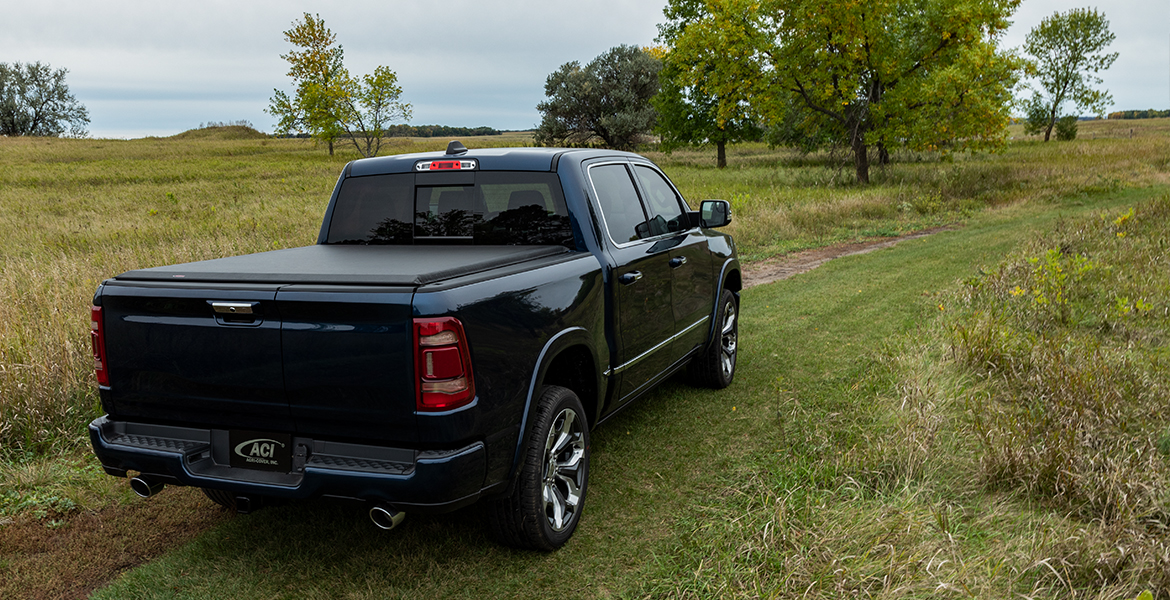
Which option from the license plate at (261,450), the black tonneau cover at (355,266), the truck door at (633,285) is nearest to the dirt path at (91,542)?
the license plate at (261,450)

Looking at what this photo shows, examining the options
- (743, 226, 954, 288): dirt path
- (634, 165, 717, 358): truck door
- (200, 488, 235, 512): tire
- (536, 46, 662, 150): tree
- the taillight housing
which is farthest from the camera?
(536, 46, 662, 150): tree

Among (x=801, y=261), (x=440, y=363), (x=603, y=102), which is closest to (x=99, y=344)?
(x=440, y=363)

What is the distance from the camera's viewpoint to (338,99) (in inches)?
1839

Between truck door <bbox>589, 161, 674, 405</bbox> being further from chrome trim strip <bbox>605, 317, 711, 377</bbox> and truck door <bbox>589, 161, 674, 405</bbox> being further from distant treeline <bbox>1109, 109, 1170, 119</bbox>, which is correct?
distant treeline <bbox>1109, 109, 1170, 119</bbox>

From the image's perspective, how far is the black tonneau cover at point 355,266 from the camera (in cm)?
305

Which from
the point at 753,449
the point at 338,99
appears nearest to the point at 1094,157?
the point at 753,449

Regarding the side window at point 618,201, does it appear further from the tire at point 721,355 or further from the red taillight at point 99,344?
the red taillight at point 99,344

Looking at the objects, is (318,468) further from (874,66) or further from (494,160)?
(874,66)

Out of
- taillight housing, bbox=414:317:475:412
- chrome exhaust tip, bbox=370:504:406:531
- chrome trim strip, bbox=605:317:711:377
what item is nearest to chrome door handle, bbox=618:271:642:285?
chrome trim strip, bbox=605:317:711:377

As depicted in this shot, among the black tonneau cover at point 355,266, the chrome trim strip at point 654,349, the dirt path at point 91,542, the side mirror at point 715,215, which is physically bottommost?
the dirt path at point 91,542

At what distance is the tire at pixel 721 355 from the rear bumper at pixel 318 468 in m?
3.31

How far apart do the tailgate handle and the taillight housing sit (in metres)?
0.71

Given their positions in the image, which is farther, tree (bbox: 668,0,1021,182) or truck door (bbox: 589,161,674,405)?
tree (bbox: 668,0,1021,182)

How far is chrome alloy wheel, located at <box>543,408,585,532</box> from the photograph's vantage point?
368 centimetres
